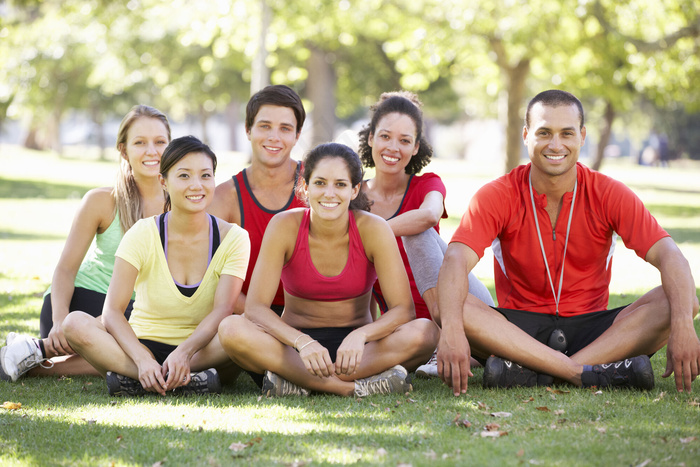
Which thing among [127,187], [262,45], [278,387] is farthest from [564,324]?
[262,45]

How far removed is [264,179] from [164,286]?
4.46 feet

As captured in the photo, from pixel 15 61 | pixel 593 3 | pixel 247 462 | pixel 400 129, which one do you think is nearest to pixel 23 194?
pixel 15 61

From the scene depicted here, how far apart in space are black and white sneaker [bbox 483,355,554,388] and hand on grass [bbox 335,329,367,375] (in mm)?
844

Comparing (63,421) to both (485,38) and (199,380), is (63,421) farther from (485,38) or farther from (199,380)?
(485,38)

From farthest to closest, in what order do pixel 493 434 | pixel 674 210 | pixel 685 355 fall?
pixel 674 210 < pixel 685 355 < pixel 493 434

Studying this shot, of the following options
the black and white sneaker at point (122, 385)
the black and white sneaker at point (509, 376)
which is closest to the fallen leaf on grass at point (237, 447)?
the black and white sneaker at point (122, 385)

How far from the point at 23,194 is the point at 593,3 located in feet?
50.2

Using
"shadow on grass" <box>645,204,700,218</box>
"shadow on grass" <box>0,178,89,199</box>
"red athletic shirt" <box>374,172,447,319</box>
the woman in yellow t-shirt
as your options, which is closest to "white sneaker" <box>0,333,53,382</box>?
the woman in yellow t-shirt

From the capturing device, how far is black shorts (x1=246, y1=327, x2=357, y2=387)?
484 cm

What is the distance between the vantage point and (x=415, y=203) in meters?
5.89

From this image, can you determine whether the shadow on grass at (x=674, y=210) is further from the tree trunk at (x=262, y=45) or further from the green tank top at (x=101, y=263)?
the green tank top at (x=101, y=263)

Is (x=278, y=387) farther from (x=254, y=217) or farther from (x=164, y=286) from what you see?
(x=254, y=217)

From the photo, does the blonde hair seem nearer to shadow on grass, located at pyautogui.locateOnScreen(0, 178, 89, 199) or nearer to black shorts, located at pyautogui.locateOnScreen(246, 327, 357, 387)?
black shorts, located at pyautogui.locateOnScreen(246, 327, 357, 387)

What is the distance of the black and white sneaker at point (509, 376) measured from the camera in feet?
15.4
